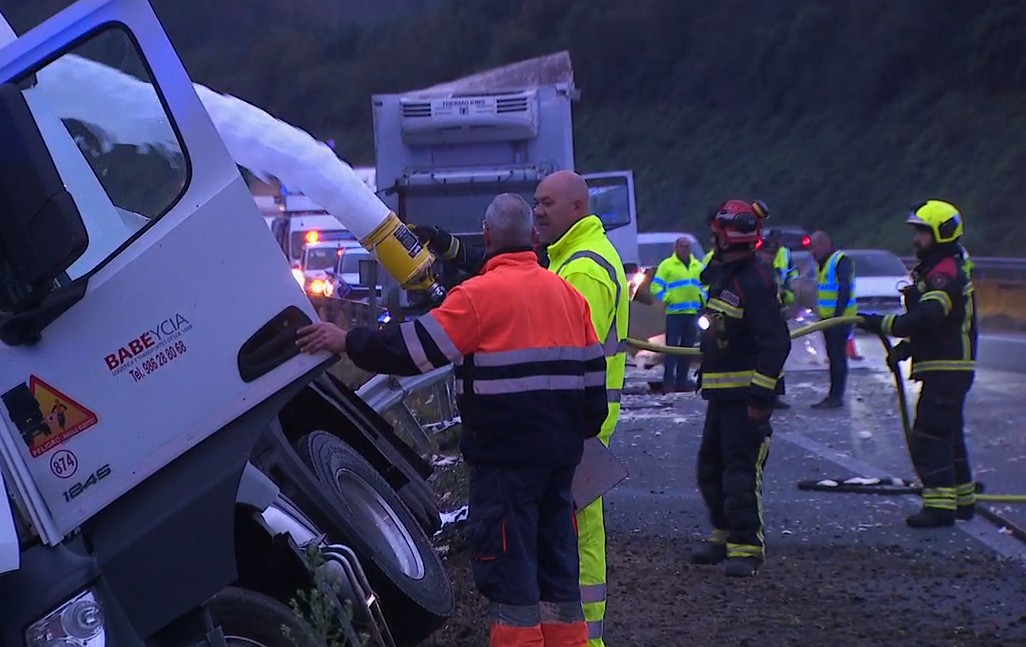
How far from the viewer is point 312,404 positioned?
17.9 feet

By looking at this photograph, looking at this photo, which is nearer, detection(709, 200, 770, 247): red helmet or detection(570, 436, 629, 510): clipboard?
detection(570, 436, 629, 510): clipboard

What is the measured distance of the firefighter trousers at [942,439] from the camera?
7.95m

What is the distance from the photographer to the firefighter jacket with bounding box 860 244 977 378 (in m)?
7.94

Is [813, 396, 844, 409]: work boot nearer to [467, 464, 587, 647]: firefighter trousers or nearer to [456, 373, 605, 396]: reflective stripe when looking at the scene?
[467, 464, 587, 647]: firefighter trousers

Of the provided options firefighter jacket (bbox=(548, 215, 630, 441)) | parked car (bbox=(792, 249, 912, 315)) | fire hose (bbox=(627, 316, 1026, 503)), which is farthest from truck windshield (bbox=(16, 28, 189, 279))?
parked car (bbox=(792, 249, 912, 315))

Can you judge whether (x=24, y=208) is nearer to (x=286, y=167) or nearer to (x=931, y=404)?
(x=286, y=167)

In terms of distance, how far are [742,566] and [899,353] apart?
2.31 metres

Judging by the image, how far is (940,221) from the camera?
26.2 feet

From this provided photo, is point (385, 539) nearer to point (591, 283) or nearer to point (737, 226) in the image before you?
point (591, 283)

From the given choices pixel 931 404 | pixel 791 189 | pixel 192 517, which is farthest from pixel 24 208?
pixel 791 189

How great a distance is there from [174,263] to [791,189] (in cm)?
4105

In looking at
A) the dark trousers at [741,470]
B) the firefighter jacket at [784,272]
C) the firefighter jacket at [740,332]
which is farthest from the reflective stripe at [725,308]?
the firefighter jacket at [784,272]

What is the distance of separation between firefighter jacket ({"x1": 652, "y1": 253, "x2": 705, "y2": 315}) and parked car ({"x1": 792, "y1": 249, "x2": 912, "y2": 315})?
162 inches

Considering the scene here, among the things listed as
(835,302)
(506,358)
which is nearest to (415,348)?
(506,358)
